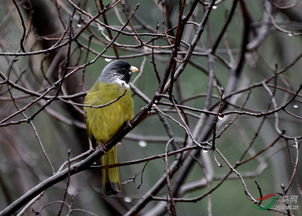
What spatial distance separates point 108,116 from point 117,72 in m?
0.66

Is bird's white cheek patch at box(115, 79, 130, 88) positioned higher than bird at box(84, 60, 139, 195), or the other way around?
bird's white cheek patch at box(115, 79, 130, 88)

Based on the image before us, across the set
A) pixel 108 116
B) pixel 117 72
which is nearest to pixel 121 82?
pixel 117 72

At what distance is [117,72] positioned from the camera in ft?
16.4

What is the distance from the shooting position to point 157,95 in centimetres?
316

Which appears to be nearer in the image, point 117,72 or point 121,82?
point 121,82

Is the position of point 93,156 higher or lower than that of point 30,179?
lower

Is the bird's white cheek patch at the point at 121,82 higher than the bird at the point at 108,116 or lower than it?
higher

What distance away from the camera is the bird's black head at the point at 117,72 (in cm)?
494

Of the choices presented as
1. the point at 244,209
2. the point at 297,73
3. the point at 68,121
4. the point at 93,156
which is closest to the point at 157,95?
the point at 93,156

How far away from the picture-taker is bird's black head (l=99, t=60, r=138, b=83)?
494cm

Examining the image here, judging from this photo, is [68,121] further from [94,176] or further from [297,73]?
[297,73]

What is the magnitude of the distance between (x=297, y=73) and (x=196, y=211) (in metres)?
2.75

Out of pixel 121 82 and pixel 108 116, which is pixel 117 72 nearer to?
pixel 121 82

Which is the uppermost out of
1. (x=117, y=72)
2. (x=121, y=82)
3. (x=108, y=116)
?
(x=117, y=72)
